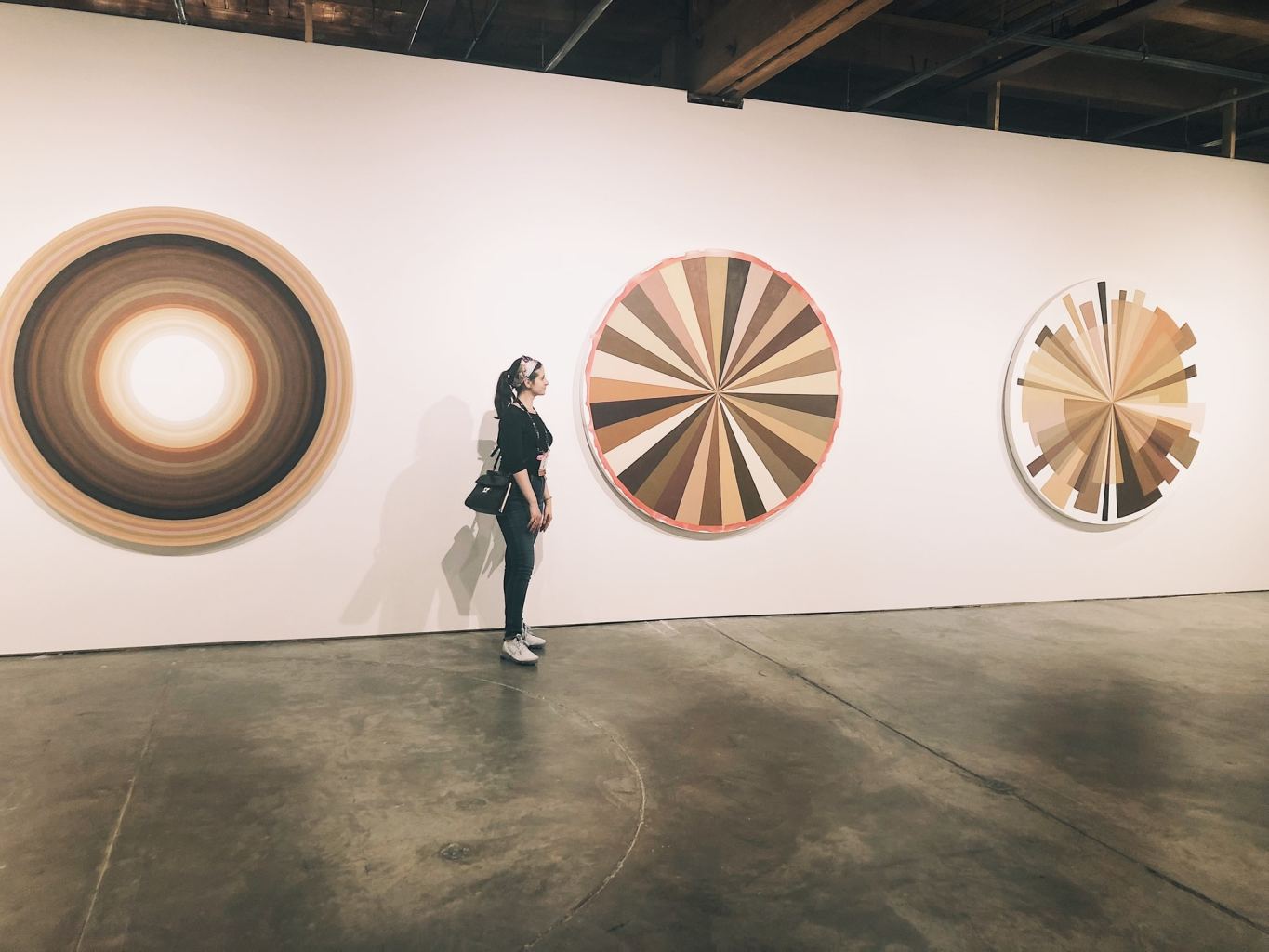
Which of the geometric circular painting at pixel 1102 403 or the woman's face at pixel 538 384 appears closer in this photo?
the woman's face at pixel 538 384

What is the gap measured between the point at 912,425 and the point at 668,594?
1.67 metres

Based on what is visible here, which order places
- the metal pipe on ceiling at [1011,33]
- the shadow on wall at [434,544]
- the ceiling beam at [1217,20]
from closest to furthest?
1. the metal pipe on ceiling at [1011,33]
2. the shadow on wall at [434,544]
3. the ceiling beam at [1217,20]

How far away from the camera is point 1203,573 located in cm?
564

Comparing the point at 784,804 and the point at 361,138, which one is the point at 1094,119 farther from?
the point at 784,804

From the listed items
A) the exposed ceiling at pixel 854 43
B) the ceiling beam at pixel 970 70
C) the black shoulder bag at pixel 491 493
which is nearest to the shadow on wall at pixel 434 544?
the black shoulder bag at pixel 491 493

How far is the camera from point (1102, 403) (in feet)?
17.1

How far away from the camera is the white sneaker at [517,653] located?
3771 mm

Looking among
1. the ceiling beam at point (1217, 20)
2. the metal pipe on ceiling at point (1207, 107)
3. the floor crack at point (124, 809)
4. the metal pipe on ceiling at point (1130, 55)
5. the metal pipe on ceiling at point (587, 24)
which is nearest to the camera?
the floor crack at point (124, 809)

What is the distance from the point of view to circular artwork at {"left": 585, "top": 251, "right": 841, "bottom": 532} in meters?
4.42

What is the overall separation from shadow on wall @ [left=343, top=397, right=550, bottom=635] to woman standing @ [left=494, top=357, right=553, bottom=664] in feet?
1.50

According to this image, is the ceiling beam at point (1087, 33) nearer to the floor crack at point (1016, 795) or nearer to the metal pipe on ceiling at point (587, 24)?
the metal pipe on ceiling at point (587, 24)

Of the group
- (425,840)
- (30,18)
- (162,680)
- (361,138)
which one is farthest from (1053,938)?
(30,18)

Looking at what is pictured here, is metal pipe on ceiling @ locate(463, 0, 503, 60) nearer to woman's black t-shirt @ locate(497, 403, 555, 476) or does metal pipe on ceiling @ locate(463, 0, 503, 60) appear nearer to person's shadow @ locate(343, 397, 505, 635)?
person's shadow @ locate(343, 397, 505, 635)

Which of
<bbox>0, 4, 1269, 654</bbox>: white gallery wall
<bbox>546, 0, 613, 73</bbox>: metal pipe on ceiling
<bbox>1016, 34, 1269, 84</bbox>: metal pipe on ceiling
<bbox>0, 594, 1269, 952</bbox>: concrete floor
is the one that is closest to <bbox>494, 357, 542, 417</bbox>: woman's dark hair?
<bbox>0, 4, 1269, 654</bbox>: white gallery wall
